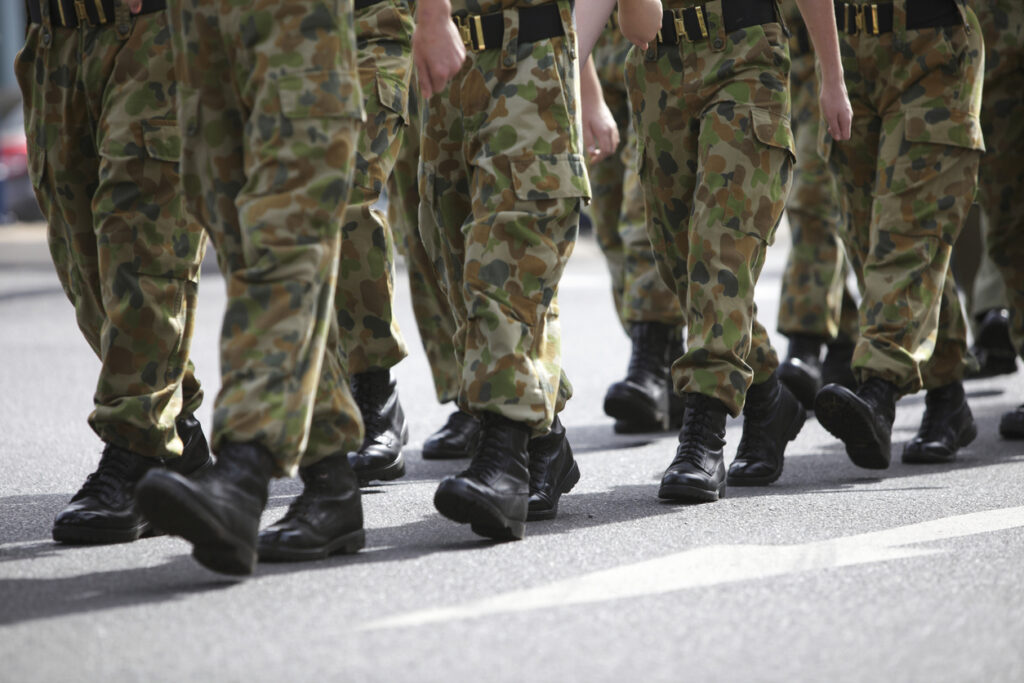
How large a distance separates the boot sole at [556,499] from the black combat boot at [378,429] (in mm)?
609

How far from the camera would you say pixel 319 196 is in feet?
9.86

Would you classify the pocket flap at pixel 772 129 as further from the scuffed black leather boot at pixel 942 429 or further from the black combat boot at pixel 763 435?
the scuffed black leather boot at pixel 942 429

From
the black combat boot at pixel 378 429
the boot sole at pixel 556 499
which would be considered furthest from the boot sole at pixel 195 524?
the black combat boot at pixel 378 429

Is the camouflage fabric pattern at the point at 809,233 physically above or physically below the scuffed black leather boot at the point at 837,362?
above

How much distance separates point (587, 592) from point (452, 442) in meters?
2.00

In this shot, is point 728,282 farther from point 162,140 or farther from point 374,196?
point 162,140

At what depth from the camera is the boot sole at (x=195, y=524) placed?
9.00ft

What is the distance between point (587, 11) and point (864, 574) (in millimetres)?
1656

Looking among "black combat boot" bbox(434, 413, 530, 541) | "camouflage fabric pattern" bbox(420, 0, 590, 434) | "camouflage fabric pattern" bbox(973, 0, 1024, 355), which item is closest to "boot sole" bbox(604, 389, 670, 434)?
"camouflage fabric pattern" bbox(973, 0, 1024, 355)

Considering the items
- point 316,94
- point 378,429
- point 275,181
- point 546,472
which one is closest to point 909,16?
point 546,472

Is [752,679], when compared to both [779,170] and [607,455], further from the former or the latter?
[607,455]

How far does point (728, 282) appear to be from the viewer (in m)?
4.03

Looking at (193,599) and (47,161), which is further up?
(47,161)

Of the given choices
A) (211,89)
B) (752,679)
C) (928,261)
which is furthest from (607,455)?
(752,679)
